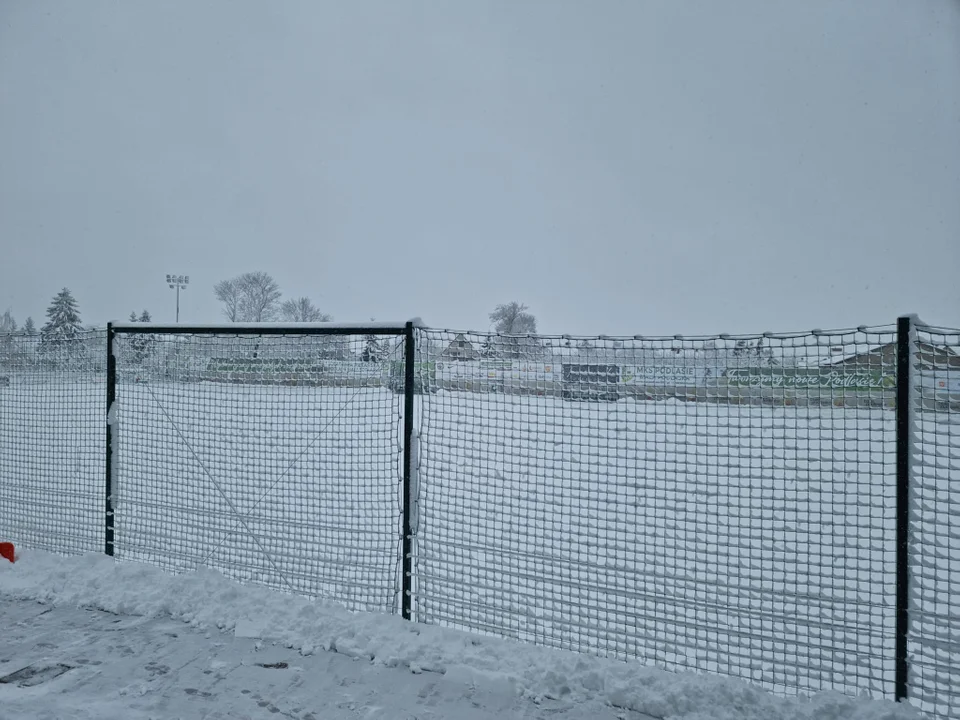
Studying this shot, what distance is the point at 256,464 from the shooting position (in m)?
4.86

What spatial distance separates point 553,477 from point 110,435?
3826 mm

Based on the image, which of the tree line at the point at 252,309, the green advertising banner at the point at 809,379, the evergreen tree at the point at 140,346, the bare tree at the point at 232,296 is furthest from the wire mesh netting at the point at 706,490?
the bare tree at the point at 232,296

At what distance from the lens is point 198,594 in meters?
4.41

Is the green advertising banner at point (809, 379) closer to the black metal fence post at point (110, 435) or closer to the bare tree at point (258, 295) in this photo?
the black metal fence post at point (110, 435)

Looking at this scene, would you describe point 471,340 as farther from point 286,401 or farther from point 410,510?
point 286,401

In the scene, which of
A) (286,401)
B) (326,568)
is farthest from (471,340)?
(326,568)

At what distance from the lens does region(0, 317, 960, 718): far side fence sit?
3.28m

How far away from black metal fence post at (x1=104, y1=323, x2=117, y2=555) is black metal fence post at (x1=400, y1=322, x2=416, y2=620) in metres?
2.72

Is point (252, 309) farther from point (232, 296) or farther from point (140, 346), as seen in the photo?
point (140, 346)

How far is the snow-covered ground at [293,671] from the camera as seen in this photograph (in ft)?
10.4

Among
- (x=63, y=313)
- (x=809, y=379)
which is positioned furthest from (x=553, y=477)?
(x=63, y=313)

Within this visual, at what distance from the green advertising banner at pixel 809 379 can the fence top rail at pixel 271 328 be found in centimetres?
A: 214

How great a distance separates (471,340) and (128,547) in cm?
345

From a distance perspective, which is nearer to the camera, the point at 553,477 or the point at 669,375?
the point at 669,375
